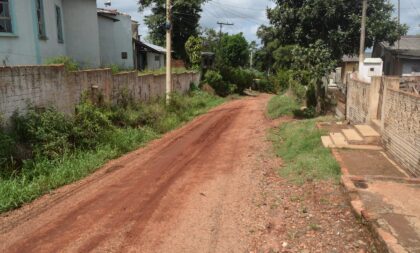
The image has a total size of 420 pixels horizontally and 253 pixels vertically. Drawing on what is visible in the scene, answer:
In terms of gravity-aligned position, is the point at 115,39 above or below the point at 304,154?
above

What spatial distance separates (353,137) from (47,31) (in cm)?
1172

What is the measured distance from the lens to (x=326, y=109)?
1961 cm

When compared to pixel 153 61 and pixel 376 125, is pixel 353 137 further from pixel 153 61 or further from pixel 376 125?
pixel 153 61

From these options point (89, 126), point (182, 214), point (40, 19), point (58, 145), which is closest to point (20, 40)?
point (40, 19)

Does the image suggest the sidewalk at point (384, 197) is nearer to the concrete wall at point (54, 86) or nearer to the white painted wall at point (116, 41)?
the concrete wall at point (54, 86)

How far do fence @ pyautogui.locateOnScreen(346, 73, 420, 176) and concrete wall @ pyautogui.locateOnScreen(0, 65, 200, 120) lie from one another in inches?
332

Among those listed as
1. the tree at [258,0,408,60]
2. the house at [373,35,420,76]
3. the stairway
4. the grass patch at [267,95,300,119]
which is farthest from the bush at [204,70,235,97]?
the stairway

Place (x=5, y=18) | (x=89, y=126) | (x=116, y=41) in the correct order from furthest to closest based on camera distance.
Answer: (x=116, y=41) < (x=5, y=18) < (x=89, y=126)

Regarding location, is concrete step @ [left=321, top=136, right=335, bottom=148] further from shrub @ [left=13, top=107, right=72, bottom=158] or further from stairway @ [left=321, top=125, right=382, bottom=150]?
shrub @ [left=13, top=107, right=72, bottom=158]

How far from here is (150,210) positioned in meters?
6.74

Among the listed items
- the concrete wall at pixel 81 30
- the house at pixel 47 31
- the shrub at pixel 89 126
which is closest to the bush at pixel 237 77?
the house at pixel 47 31

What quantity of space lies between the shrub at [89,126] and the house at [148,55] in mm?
20502

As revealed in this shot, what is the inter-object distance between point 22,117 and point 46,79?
149 centimetres

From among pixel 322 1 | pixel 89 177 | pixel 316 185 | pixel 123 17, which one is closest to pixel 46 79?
pixel 89 177
